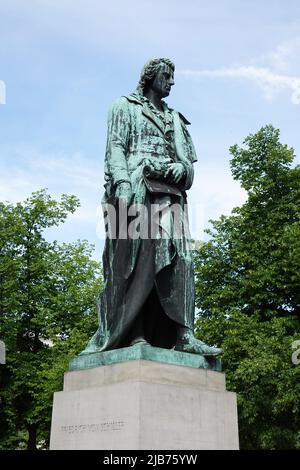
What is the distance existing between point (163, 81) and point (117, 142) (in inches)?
44.9

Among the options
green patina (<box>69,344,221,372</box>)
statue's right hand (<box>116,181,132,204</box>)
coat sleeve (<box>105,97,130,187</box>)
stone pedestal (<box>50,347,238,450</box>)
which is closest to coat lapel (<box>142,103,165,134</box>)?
coat sleeve (<box>105,97,130,187</box>)

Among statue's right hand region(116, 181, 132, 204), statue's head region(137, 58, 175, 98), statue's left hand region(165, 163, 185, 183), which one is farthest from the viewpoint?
statue's head region(137, 58, 175, 98)

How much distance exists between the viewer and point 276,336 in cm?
2319

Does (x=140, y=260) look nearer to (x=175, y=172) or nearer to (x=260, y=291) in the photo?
(x=175, y=172)

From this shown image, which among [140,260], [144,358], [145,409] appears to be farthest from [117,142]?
[145,409]

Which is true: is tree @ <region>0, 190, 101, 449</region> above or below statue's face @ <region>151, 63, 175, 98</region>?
above

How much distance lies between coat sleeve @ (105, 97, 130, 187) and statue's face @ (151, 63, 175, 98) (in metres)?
0.48

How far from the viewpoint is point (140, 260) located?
300 inches

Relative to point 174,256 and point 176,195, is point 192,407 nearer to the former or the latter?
point 174,256

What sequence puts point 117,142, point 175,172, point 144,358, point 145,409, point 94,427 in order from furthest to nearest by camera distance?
point 117,142 → point 175,172 → point 144,358 → point 94,427 → point 145,409

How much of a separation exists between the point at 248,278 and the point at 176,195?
18.2 metres

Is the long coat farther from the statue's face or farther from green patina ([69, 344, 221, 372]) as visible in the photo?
the statue's face

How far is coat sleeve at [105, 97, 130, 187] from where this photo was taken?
789 cm

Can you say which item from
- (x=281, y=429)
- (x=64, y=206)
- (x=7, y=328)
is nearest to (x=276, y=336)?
(x=281, y=429)
